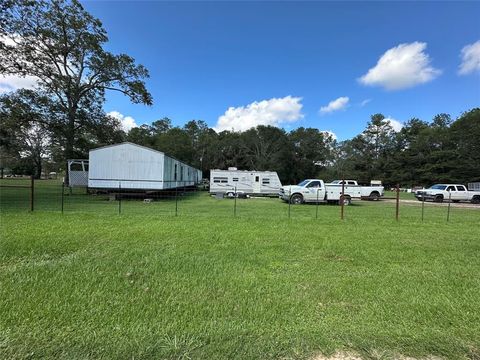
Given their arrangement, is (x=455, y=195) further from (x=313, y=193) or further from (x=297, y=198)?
(x=297, y=198)

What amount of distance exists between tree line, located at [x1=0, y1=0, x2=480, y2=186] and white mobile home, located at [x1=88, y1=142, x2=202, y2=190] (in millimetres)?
12251

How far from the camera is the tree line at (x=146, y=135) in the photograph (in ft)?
95.2

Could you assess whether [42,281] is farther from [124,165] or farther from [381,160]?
[381,160]

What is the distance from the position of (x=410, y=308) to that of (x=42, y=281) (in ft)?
15.3

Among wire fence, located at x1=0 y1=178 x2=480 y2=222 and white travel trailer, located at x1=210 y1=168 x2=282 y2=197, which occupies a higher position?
white travel trailer, located at x1=210 y1=168 x2=282 y2=197

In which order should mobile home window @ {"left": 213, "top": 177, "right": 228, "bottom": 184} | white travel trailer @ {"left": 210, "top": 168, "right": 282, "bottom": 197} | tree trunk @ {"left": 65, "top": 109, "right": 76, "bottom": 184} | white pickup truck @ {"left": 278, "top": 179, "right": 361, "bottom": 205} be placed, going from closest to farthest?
white pickup truck @ {"left": 278, "top": 179, "right": 361, "bottom": 205}
white travel trailer @ {"left": 210, "top": 168, "right": 282, "bottom": 197}
mobile home window @ {"left": 213, "top": 177, "right": 228, "bottom": 184}
tree trunk @ {"left": 65, "top": 109, "right": 76, "bottom": 184}

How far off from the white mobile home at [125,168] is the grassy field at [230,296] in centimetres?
1374

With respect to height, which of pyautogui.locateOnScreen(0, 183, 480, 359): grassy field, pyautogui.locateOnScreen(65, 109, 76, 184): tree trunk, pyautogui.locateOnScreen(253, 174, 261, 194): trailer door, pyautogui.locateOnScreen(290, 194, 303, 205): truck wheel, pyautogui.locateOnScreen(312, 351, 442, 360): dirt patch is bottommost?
pyautogui.locateOnScreen(312, 351, 442, 360): dirt patch

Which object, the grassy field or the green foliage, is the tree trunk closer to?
the green foliage

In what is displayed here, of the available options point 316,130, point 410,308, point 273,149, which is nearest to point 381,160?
point 316,130

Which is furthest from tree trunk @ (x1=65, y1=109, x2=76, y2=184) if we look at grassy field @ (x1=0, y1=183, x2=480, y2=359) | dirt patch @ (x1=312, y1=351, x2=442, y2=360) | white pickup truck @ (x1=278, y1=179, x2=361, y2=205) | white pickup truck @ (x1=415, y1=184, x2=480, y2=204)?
dirt patch @ (x1=312, y1=351, x2=442, y2=360)

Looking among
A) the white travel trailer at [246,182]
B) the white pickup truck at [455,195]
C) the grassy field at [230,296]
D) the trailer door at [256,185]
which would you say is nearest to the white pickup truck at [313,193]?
the white travel trailer at [246,182]

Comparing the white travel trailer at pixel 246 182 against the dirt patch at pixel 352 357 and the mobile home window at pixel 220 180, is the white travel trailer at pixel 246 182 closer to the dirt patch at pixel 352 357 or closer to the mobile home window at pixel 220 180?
the mobile home window at pixel 220 180

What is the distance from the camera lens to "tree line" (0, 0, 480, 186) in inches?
1142
